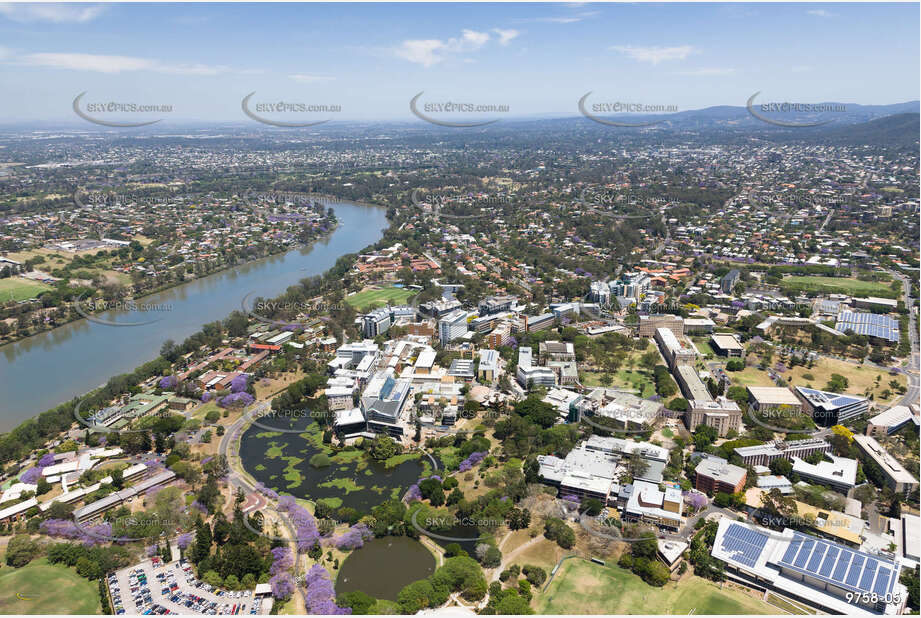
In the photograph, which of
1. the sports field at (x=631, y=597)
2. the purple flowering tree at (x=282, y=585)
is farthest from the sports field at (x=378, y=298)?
the sports field at (x=631, y=597)

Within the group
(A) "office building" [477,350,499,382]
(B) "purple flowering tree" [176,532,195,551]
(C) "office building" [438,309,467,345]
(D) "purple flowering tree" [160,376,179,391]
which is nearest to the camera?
(B) "purple flowering tree" [176,532,195,551]

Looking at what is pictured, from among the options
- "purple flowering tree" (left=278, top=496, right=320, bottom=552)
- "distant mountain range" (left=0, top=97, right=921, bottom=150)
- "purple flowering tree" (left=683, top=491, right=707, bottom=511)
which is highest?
"distant mountain range" (left=0, top=97, right=921, bottom=150)

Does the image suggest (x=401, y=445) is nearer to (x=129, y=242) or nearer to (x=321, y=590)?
(x=321, y=590)

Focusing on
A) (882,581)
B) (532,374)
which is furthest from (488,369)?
(882,581)

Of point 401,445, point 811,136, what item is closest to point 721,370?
point 401,445

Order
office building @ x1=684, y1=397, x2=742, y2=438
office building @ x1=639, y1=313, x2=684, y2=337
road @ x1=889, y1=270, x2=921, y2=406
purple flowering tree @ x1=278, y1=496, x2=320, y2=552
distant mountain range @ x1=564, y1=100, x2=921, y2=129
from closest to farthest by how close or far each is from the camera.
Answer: purple flowering tree @ x1=278, y1=496, x2=320, y2=552
office building @ x1=684, y1=397, x2=742, y2=438
road @ x1=889, y1=270, x2=921, y2=406
office building @ x1=639, y1=313, x2=684, y2=337
distant mountain range @ x1=564, y1=100, x2=921, y2=129

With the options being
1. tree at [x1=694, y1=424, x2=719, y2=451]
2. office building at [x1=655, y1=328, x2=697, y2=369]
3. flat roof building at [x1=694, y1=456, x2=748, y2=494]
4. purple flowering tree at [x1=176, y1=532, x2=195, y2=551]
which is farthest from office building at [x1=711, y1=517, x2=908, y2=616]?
purple flowering tree at [x1=176, y1=532, x2=195, y2=551]

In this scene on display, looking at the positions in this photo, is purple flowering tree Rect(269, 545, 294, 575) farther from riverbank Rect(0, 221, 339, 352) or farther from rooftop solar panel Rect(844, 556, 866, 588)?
riverbank Rect(0, 221, 339, 352)
